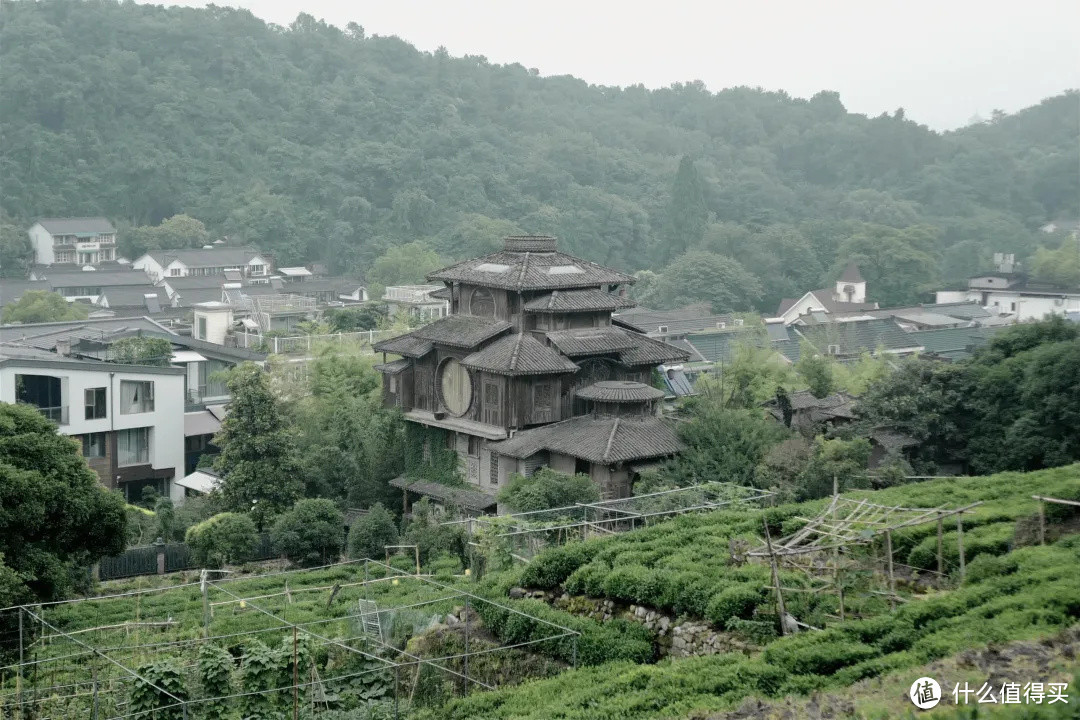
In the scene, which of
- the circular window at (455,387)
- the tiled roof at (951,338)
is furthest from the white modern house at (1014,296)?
the circular window at (455,387)

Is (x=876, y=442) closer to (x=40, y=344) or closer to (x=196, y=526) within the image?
(x=196, y=526)

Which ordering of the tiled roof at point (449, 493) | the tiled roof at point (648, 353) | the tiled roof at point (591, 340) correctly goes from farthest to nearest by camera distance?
1. the tiled roof at point (648, 353)
2. the tiled roof at point (591, 340)
3. the tiled roof at point (449, 493)

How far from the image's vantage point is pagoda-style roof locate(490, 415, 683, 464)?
81.4 ft

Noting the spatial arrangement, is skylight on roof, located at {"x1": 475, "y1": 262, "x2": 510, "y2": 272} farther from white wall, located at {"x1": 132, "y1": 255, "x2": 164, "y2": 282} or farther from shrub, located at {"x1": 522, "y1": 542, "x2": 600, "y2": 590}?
white wall, located at {"x1": 132, "y1": 255, "x2": 164, "y2": 282}

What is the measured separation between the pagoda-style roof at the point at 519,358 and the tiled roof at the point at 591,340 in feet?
0.80

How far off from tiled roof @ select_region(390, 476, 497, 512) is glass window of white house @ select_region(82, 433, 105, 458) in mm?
7571

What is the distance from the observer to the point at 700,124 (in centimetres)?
10669

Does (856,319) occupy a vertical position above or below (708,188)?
below

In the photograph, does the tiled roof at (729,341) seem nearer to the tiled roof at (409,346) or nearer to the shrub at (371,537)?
the tiled roof at (409,346)

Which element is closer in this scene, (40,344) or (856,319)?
(40,344)

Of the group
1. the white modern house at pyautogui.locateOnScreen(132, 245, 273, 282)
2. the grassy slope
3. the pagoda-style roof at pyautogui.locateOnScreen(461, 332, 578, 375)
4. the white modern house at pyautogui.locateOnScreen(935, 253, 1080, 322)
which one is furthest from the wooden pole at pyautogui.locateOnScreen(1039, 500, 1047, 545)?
the white modern house at pyautogui.locateOnScreen(132, 245, 273, 282)

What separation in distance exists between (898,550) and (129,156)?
6705cm

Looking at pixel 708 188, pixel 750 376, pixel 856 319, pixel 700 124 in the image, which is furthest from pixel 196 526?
pixel 700 124

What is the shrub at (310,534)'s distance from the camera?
24469 mm
